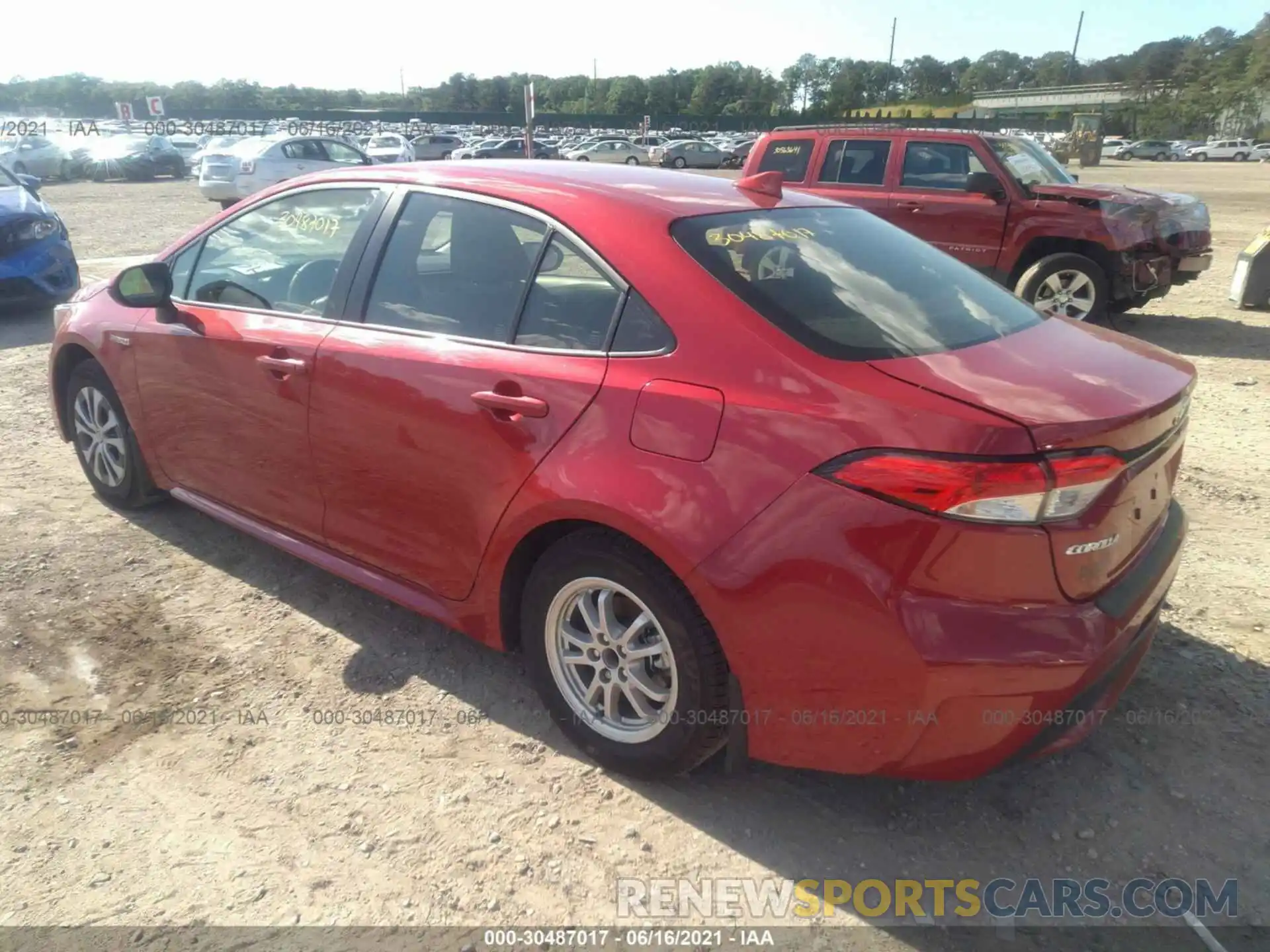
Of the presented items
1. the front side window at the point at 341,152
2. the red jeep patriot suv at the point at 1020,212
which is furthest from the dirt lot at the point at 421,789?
the front side window at the point at 341,152

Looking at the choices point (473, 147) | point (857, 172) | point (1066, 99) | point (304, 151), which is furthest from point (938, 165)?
point (1066, 99)

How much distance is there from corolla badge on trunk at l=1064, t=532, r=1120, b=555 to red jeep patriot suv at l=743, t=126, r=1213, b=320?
689 centimetres

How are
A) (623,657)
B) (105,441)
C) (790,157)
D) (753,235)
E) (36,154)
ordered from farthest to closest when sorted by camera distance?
(36,154), (790,157), (105,441), (753,235), (623,657)

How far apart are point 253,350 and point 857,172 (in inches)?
287

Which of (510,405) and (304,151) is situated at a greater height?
(304,151)

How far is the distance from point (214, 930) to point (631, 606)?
4.25 ft

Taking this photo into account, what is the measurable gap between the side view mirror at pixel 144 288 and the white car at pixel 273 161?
50.5 ft

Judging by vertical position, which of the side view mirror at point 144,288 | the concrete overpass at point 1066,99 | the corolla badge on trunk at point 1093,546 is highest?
the concrete overpass at point 1066,99

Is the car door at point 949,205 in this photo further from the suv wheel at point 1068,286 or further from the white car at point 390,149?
the white car at point 390,149

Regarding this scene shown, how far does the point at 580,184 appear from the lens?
2912 mm

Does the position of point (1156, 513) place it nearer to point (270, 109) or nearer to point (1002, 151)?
point (1002, 151)

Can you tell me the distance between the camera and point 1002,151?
873 centimetres

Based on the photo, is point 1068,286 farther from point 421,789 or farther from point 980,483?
point 421,789

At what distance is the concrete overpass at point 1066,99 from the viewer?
289 ft
